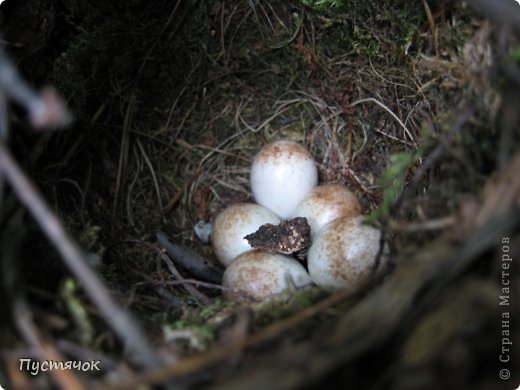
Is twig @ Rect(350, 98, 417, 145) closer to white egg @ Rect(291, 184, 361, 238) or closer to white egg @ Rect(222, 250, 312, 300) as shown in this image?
white egg @ Rect(291, 184, 361, 238)

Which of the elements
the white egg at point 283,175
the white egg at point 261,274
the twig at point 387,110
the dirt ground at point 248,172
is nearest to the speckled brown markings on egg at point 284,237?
the white egg at point 261,274

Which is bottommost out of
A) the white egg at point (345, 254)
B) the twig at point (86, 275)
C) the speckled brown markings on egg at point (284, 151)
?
Result: the white egg at point (345, 254)

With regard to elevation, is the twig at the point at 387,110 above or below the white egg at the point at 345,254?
above

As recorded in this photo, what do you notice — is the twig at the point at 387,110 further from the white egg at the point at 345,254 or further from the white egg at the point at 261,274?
the white egg at the point at 261,274

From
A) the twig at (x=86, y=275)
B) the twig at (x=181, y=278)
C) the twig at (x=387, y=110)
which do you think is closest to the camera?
the twig at (x=86, y=275)

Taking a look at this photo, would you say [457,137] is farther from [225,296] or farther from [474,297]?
[225,296]

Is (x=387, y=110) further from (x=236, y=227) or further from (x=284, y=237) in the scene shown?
(x=236, y=227)

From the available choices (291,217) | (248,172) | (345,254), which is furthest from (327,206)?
(248,172)

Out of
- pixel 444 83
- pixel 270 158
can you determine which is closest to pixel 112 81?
pixel 270 158
